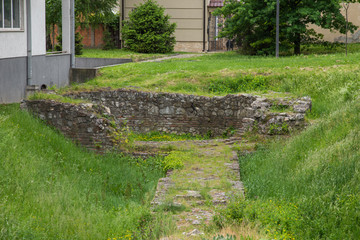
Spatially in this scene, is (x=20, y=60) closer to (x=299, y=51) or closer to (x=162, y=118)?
(x=162, y=118)

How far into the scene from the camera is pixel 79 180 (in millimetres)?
10070

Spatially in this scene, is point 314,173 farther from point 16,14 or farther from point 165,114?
point 16,14

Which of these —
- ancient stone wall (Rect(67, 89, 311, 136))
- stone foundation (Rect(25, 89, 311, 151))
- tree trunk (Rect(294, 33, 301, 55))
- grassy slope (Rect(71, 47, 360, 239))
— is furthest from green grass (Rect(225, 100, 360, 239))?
tree trunk (Rect(294, 33, 301, 55))

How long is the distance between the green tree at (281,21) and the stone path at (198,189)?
606 inches

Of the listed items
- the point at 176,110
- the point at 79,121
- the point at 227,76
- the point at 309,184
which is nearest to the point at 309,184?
the point at 309,184

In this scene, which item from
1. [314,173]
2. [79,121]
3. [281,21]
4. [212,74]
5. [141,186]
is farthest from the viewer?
[281,21]

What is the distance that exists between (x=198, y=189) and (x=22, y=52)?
11.7 meters

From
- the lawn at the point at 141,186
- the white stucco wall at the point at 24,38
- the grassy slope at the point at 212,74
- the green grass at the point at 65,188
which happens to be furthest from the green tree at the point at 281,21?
the green grass at the point at 65,188

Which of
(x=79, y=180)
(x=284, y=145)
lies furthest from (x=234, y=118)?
(x=79, y=180)

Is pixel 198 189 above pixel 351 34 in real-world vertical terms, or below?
below

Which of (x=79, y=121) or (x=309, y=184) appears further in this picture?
(x=79, y=121)

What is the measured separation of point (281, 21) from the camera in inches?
1067

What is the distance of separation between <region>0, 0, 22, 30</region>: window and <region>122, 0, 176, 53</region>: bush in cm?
1490

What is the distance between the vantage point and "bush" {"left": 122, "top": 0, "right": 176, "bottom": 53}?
109 feet
